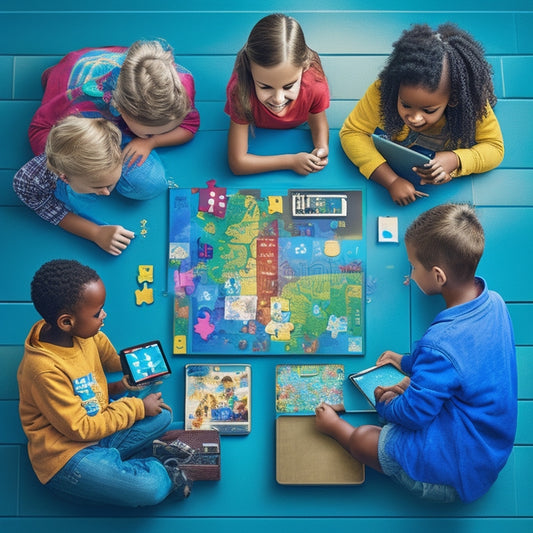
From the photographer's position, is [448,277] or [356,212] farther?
[356,212]

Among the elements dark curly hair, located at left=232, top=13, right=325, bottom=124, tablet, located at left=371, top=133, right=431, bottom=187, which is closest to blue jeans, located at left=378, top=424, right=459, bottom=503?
tablet, located at left=371, top=133, right=431, bottom=187

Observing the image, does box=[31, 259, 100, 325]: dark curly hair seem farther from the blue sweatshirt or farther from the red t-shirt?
the blue sweatshirt

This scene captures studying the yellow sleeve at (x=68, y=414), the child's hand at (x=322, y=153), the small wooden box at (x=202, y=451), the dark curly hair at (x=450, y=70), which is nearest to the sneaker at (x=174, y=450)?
the small wooden box at (x=202, y=451)

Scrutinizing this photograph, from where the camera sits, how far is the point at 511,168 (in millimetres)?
1883

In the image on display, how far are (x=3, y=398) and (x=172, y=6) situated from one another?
1.24m

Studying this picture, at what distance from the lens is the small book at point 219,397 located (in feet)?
5.84

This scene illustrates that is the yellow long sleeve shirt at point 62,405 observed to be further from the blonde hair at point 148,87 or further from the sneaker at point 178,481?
the blonde hair at point 148,87

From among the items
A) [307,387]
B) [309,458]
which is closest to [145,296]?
[307,387]

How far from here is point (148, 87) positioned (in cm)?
164

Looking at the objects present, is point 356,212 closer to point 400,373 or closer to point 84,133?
point 400,373

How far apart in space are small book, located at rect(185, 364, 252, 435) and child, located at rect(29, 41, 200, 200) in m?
0.53

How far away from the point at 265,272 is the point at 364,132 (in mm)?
486

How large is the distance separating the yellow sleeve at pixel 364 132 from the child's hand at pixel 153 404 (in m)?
0.84

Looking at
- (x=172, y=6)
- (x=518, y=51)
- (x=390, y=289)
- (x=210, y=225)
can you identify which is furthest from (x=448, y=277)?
(x=172, y=6)
